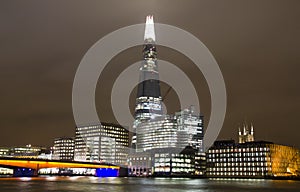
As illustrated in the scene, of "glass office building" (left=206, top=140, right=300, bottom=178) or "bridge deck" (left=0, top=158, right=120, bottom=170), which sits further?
"glass office building" (left=206, top=140, right=300, bottom=178)

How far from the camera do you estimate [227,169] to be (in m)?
186

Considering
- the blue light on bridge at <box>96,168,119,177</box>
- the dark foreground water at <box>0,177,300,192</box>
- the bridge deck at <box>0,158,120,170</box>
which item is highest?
the bridge deck at <box>0,158,120,170</box>

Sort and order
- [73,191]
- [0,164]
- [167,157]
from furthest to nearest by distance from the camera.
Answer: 1. [167,157]
2. [0,164]
3. [73,191]

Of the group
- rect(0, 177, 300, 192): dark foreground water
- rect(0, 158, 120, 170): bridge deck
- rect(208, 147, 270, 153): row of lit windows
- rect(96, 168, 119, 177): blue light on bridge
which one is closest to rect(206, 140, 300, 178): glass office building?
rect(208, 147, 270, 153): row of lit windows

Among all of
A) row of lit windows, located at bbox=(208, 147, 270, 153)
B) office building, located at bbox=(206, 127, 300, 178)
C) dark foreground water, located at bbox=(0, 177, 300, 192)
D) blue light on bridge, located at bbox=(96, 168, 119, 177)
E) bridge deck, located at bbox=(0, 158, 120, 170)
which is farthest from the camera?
blue light on bridge, located at bbox=(96, 168, 119, 177)

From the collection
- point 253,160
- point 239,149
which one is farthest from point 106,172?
point 253,160

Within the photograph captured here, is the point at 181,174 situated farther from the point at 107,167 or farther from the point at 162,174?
the point at 107,167

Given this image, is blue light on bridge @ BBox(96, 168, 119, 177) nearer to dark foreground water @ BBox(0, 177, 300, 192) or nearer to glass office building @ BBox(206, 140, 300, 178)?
glass office building @ BBox(206, 140, 300, 178)

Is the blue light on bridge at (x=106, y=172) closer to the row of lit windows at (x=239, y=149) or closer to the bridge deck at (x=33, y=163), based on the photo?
the bridge deck at (x=33, y=163)

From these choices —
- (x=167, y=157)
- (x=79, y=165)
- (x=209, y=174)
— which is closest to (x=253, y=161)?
(x=209, y=174)

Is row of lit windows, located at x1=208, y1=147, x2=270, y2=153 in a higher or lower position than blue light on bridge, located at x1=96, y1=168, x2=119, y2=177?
higher

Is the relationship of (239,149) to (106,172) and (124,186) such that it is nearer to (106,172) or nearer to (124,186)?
(106,172)

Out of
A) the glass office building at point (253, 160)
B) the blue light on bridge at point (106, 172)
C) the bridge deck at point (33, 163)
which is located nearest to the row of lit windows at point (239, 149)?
the glass office building at point (253, 160)

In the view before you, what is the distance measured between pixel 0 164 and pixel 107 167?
5258 centimetres
